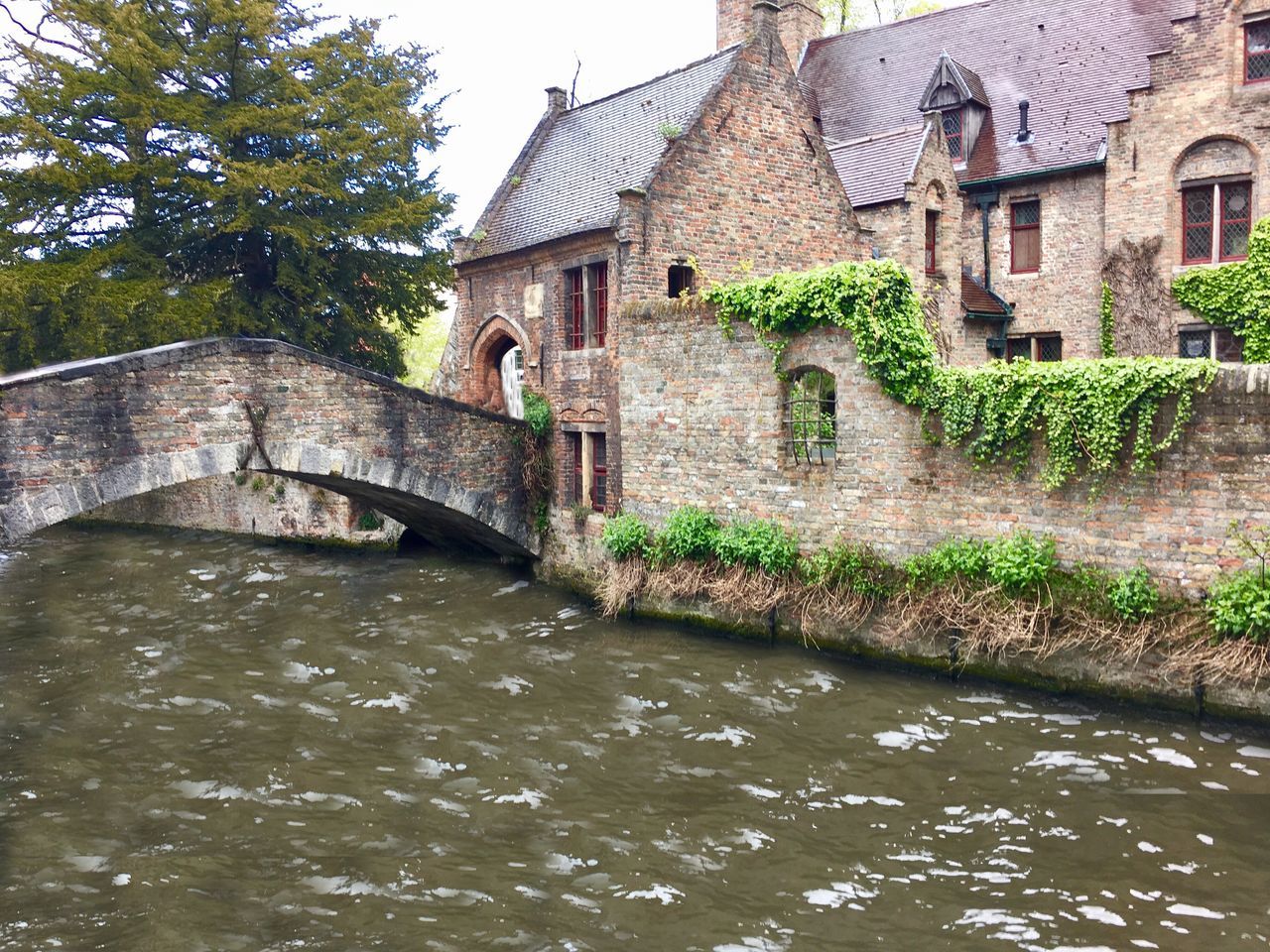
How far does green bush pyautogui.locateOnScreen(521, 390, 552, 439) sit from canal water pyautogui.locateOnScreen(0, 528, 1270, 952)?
4380mm

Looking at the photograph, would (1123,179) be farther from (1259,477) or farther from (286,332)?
(286,332)

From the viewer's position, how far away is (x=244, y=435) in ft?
44.9

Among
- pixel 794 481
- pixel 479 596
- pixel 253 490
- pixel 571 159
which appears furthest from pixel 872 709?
pixel 253 490

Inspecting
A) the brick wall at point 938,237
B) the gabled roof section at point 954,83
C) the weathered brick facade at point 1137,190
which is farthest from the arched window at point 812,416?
the gabled roof section at point 954,83

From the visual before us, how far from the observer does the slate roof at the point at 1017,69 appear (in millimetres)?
21016

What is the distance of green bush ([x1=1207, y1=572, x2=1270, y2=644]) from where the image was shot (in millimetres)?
9555

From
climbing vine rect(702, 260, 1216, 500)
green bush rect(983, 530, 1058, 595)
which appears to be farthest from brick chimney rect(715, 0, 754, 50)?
green bush rect(983, 530, 1058, 595)

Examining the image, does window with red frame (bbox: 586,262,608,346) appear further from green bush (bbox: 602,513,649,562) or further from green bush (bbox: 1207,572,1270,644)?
green bush (bbox: 1207,572,1270,644)

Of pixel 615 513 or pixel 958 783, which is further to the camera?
pixel 615 513

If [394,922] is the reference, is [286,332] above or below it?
above

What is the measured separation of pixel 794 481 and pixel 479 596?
18.4ft

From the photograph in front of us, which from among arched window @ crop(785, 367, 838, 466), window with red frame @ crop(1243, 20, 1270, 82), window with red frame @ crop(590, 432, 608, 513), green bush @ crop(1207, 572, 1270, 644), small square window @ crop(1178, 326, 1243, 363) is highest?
window with red frame @ crop(1243, 20, 1270, 82)

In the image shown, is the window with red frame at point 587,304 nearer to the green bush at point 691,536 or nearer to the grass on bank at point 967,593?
the grass on bank at point 967,593

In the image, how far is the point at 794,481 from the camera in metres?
13.4
